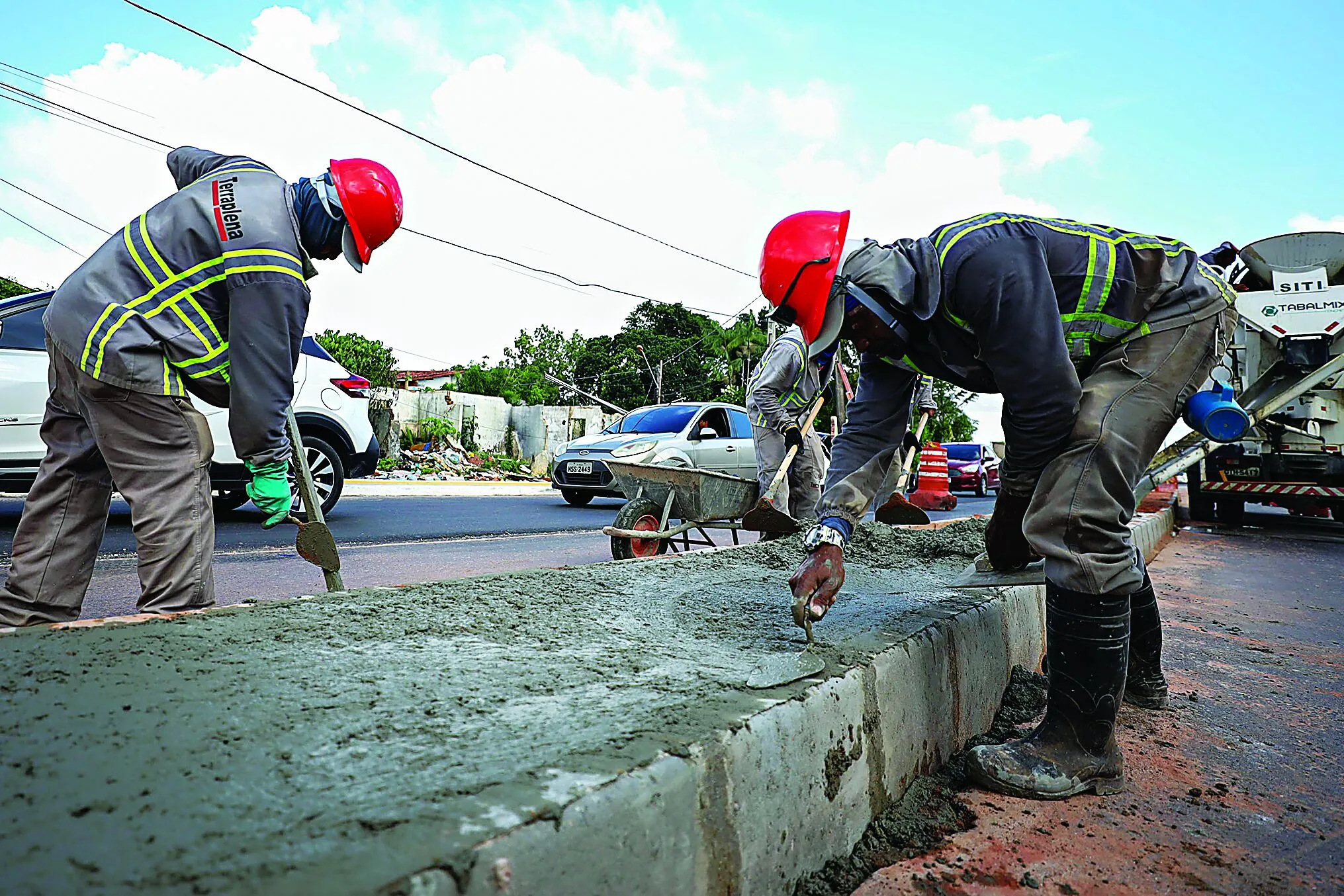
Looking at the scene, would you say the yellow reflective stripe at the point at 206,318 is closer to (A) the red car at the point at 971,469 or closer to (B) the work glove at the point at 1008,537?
(B) the work glove at the point at 1008,537

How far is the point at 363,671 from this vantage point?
1711 millimetres

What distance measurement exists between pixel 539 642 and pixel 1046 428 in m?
1.43

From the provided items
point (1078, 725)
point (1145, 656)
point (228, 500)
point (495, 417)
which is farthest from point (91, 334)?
point (495, 417)

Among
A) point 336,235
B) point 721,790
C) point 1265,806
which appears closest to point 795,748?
point 721,790

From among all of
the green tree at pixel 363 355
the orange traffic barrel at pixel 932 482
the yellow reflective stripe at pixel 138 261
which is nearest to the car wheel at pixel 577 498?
the orange traffic barrel at pixel 932 482

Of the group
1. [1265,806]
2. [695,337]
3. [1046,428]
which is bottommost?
[1265,806]

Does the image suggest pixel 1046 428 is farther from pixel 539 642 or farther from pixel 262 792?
pixel 262 792

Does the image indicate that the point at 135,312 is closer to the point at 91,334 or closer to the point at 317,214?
the point at 91,334

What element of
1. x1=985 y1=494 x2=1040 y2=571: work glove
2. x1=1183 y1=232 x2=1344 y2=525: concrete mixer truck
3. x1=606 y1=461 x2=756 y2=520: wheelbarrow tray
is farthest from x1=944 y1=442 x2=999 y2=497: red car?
x1=985 y1=494 x2=1040 y2=571: work glove

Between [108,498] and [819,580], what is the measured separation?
227 cm

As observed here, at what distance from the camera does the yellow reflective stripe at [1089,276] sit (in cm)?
211

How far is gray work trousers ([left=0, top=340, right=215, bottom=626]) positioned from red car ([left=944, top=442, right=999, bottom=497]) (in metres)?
18.2

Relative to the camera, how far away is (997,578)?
3.01 meters

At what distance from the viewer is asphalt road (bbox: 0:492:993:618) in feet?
14.2
